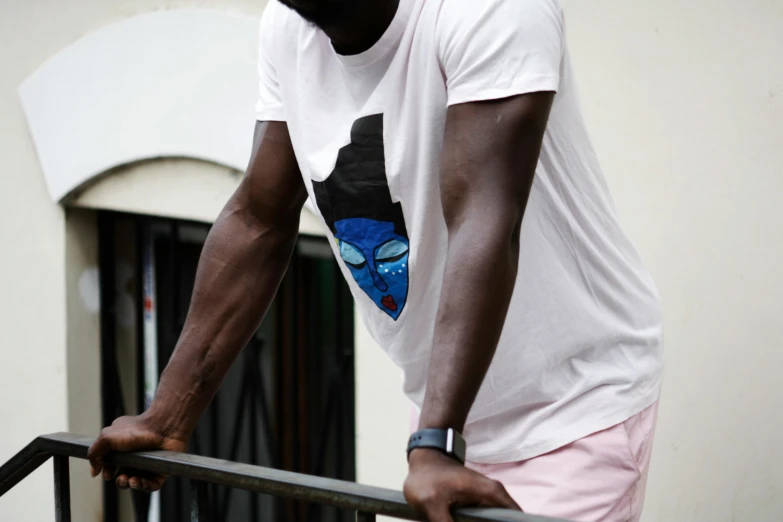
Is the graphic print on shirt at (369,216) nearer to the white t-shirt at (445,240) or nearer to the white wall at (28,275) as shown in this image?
the white t-shirt at (445,240)

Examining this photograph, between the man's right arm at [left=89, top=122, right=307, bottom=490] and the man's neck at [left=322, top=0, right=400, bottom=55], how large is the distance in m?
0.36

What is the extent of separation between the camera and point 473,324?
5.23 feet

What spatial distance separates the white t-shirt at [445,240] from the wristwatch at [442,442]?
449mm

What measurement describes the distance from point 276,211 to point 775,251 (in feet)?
3.78

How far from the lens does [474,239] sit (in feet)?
5.36

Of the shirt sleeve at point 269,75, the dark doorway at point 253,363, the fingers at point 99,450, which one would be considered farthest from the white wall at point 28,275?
the fingers at point 99,450

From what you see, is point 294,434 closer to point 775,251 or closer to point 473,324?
point 775,251

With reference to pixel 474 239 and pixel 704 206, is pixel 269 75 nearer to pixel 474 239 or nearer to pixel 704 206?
pixel 474 239

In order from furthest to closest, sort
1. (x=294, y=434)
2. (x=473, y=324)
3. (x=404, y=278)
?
(x=294, y=434) < (x=404, y=278) < (x=473, y=324)

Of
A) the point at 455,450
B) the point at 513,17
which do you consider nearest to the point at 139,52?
the point at 513,17

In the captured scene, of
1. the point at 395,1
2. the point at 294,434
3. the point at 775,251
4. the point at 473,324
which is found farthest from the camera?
the point at 294,434

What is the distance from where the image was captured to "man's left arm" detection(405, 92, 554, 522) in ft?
5.16

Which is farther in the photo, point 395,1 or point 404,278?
point 404,278

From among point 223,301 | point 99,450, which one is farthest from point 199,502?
point 223,301
